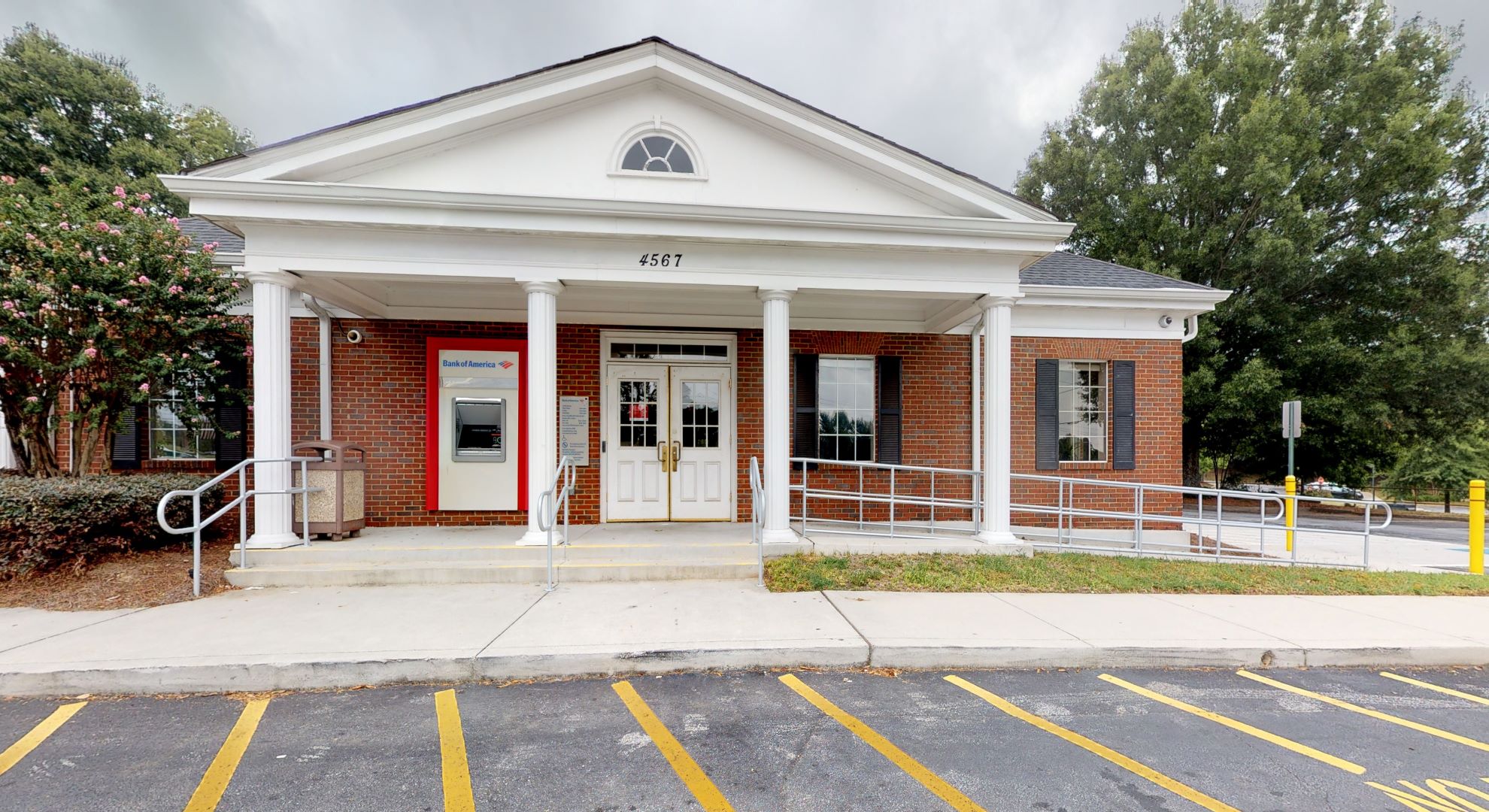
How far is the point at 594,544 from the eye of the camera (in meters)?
6.72

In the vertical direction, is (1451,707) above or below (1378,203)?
below

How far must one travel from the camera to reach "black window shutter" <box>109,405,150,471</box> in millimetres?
7895

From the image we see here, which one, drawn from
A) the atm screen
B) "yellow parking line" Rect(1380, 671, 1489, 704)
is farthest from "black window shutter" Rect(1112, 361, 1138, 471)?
the atm screen

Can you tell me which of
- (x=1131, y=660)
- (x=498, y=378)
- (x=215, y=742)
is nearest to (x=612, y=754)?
(x=215, y=742)

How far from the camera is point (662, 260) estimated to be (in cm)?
684

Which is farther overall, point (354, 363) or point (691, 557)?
point (354, 363)

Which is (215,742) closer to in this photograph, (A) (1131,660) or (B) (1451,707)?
(A) (1131,660)

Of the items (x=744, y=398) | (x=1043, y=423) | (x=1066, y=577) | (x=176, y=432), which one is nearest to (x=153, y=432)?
(x=176, y=432)

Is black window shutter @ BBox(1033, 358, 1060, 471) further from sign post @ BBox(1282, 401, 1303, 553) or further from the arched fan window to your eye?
the arched fan window

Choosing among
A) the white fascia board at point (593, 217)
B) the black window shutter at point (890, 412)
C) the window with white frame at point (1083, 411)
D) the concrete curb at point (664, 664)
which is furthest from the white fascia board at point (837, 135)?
the concrete curb at point (664, 664)

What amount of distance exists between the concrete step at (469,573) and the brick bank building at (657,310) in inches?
19.6

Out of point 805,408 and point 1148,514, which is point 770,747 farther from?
point 1148,514

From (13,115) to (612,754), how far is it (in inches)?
1233

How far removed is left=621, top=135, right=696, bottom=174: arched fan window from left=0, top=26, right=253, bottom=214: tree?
20.0 m
